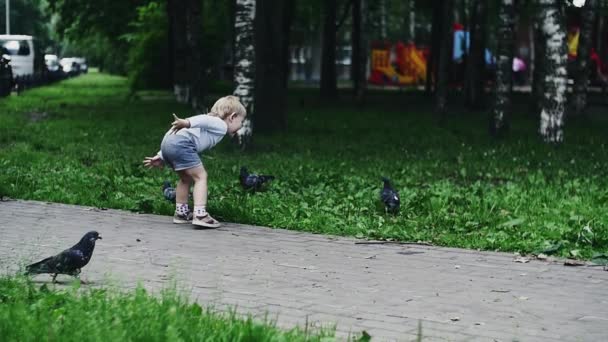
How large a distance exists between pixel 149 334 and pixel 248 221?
540cm

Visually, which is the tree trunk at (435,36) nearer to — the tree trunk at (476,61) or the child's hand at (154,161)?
the tree trunk at (476,61)

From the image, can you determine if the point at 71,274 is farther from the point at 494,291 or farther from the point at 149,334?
the point at 494,291

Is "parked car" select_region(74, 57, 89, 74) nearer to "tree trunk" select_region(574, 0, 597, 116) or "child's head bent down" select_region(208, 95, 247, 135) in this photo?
"tree trunk" select_region(574, 0, 597, 116)

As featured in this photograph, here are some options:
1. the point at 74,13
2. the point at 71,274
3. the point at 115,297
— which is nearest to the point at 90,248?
the point at 71,274

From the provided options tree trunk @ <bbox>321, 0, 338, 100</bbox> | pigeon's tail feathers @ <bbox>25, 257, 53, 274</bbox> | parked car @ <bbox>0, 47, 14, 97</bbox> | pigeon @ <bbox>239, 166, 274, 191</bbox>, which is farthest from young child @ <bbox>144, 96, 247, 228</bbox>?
parked car @ <bbox>0, 47, 14, 97</bbox>

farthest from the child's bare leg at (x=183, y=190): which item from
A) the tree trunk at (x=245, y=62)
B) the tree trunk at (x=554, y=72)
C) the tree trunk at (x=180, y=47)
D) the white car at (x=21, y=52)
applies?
the white car at (x=21, y=52)

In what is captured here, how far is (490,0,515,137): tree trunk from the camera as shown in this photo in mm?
21469

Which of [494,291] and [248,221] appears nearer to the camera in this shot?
[494,291]

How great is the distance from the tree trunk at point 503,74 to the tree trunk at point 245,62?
5332 mm

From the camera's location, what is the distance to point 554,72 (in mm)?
19547

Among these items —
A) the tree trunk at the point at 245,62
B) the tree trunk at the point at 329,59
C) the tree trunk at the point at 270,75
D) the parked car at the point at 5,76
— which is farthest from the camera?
the tree trunk at the point at 329,59

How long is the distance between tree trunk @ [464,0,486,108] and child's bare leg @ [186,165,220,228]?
68.1 ft

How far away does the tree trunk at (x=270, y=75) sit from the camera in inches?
890

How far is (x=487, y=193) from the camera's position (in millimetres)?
12539
